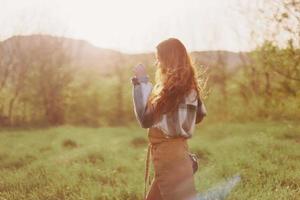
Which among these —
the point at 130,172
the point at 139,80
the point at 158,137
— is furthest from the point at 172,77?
the point at 130,172

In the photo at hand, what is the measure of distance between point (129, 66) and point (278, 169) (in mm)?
29728

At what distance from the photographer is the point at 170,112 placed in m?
4.46

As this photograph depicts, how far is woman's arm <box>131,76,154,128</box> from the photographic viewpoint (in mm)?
4375

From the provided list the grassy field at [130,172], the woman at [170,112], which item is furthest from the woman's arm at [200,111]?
the grassy field at [130,172]

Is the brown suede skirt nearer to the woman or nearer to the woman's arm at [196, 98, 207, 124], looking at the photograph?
the woman

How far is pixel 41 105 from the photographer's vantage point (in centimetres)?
3750

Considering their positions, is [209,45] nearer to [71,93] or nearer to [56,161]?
[71,93]

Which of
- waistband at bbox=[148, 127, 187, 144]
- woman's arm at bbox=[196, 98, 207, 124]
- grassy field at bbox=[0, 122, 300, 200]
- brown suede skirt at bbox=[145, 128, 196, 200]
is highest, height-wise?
woman's arm at bbox=[196, 98, 207, 124]

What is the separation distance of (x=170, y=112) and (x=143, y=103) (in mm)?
228

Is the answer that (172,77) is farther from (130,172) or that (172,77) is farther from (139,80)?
(130,172)

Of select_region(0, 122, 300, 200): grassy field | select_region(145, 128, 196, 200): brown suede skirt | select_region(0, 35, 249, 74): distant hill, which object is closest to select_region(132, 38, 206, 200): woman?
select_region(145, 128, 196, 200): brown suede skirt

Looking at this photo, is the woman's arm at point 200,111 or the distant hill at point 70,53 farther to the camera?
the distant hill at point 70,53

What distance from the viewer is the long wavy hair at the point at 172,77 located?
4.43m

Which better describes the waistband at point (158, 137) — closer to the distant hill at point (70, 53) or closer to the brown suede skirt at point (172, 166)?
the brown suede skirt at point (172, 166)
